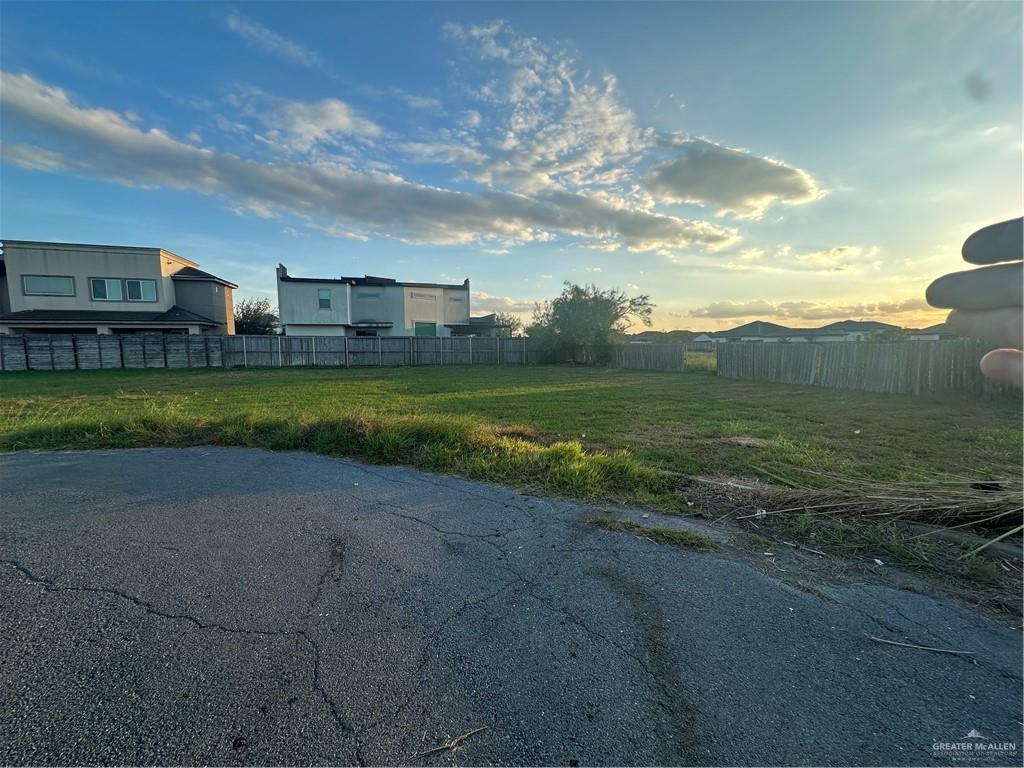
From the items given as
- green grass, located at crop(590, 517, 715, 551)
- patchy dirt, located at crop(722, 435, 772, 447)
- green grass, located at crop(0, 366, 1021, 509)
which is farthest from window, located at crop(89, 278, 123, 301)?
patchy dirt, located at crop(722, 435, 772, 447)

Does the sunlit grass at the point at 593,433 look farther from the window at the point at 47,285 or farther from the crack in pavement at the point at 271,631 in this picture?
the window at the point at 47,285

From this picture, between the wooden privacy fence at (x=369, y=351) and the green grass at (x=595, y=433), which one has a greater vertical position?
the wooden privacy fence at (x=369, y=351)

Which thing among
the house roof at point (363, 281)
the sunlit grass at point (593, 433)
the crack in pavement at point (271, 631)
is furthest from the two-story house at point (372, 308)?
the crack in pavement at point (271, 631)

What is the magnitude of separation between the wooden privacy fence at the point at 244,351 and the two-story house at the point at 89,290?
4045 millimetres

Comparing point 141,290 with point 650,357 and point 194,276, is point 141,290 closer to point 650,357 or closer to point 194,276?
point 194,276

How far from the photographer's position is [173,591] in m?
2.34

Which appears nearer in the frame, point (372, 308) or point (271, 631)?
point (271, 631)

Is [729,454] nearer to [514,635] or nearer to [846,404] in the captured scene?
[514,635]

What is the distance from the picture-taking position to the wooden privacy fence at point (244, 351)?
20500mm

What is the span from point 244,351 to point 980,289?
92.9 ft

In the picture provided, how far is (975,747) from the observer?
4.93ft

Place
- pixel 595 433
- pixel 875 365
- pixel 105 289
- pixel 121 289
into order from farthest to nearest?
pixel 121 289 → pixel 105 289 → pixel 875 365 → pixel 595 433

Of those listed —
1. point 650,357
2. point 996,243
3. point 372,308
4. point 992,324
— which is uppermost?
point 372,308

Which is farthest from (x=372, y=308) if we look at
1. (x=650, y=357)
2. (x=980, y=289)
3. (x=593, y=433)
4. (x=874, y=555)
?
(x=980, y=289)
